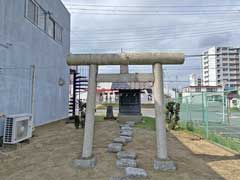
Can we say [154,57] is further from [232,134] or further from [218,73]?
[218,73]

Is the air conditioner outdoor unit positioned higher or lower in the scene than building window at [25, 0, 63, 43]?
lower

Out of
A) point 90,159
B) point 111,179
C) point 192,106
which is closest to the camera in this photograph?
point 111,179

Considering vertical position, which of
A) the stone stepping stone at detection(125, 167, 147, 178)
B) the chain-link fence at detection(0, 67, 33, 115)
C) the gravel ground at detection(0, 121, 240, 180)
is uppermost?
the chain-link fence at detection(0, 67, 33, 115)

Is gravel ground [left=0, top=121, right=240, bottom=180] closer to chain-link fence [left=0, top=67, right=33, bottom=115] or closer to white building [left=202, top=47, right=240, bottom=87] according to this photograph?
chain-link fence [left=0, top=67, right=33, bottom=115]

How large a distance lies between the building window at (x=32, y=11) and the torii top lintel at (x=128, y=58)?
5150 millimetres

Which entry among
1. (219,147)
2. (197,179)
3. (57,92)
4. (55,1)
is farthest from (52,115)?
(197,179)

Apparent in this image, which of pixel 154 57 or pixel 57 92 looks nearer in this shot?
pixel 154 57

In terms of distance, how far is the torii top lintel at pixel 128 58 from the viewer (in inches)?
178

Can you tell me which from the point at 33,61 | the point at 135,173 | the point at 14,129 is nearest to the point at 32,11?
the point at 33,61

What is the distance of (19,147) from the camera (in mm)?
5938

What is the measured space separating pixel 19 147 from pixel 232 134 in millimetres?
7004

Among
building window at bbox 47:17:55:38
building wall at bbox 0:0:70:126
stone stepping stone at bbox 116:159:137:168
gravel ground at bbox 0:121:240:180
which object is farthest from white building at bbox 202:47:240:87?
stone stepping stone at bbox 116:159:137:168

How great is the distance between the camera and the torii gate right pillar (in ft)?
13.6

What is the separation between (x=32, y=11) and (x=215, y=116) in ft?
30.3
